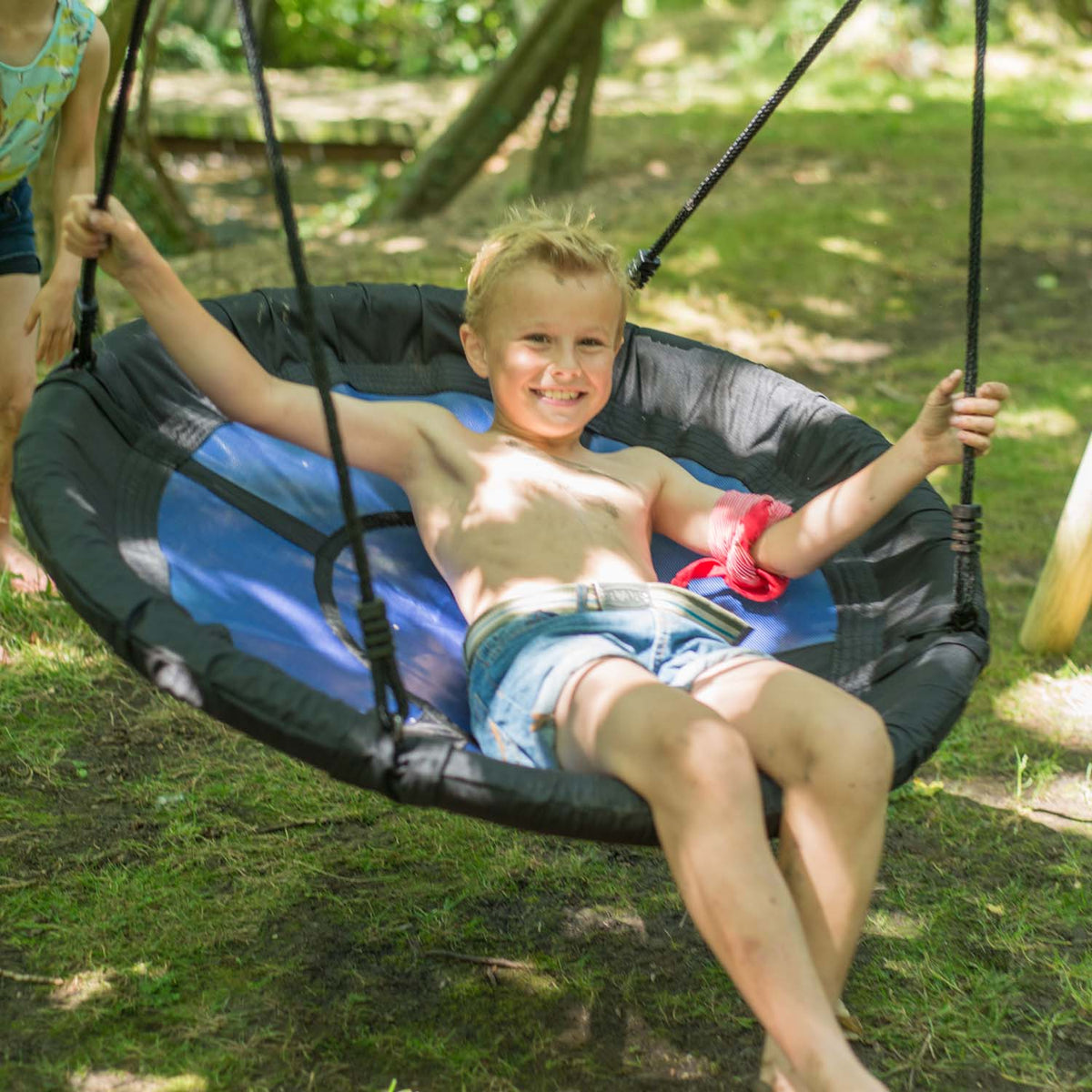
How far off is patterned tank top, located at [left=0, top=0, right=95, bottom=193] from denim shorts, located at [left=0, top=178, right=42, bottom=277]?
0.26 ft

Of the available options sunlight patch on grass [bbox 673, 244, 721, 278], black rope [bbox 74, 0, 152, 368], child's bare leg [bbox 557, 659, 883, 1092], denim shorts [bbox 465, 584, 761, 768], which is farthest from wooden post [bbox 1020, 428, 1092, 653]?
sunlight patch on grass [bbox 673, 244, 721, 278]

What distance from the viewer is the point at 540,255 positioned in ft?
7.59

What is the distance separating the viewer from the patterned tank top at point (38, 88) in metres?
2.49

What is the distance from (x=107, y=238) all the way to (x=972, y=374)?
1292mm

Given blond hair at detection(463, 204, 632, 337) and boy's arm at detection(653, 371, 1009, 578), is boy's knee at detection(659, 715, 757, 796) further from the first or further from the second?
blond hair at detection(463, 204, 632, 337)

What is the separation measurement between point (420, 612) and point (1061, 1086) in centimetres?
126

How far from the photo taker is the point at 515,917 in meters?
2.37

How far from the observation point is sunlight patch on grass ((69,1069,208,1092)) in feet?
6.20

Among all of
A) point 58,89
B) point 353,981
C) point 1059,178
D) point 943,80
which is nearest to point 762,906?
point 353,981

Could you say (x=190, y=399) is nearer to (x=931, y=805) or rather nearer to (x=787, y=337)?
(x=931, y=805)

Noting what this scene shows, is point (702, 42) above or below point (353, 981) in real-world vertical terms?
above

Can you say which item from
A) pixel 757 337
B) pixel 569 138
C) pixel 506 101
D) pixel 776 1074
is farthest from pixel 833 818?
pixel 569 138

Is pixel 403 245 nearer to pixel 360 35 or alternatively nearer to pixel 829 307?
pixel 829 307

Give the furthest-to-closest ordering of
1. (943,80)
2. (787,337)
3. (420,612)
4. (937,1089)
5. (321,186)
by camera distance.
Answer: (943,80) < (321,186) < (787,337) < (420,612) < (937,1089)
